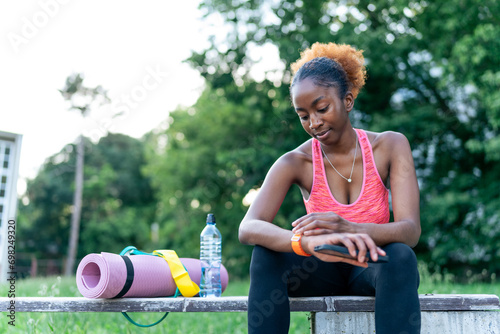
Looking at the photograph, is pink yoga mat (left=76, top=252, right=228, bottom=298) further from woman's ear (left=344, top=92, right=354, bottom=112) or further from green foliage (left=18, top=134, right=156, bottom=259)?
green foliage (left=18, top=134, right=156, bottom=259)

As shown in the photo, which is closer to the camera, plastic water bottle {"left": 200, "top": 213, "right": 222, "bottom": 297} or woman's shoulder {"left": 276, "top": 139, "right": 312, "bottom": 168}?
woman's shoulder {"left": 276, "top": 139, "right": 312, "bottom": 168}

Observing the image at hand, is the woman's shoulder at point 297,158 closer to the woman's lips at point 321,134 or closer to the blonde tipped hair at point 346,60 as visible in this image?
the woman's lips at point 321,134

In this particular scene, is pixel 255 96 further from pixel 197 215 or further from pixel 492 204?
pixel 492 204

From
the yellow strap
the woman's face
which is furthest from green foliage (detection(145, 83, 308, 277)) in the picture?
the woman's face

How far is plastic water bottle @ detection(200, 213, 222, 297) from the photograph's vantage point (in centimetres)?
291

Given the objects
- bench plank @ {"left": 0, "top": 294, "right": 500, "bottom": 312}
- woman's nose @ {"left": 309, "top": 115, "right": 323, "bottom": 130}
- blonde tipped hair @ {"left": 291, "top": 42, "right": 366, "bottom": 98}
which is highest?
blonde tipped hair @ {"left": 291, "top": 42, "right": 366, "bottom": 98}

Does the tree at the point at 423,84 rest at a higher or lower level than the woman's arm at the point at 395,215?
higher

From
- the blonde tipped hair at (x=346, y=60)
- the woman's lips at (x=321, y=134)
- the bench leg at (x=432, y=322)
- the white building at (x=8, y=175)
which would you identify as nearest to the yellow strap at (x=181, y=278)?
the bench leg at (x=432, y=322)

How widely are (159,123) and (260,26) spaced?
15.3 metres

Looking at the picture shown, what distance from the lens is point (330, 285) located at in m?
2.15

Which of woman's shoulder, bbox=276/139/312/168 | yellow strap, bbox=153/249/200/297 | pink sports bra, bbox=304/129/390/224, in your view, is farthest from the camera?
yellow strap, bbox=153/249/200/297

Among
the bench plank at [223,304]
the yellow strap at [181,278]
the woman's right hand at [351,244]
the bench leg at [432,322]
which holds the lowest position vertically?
the bench leg at [432,322]

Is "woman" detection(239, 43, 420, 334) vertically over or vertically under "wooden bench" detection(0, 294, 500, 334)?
over

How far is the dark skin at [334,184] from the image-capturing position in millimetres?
1870
